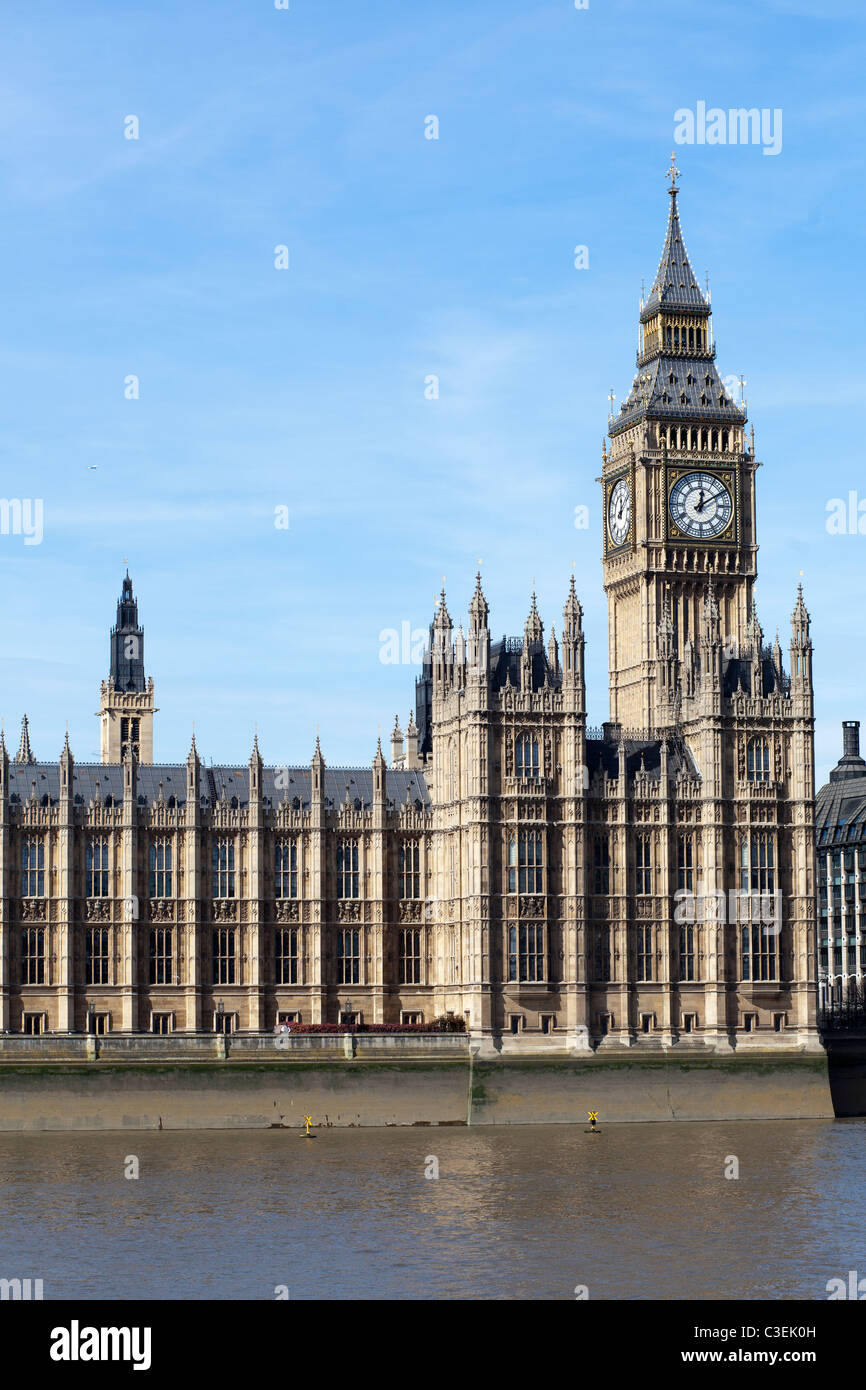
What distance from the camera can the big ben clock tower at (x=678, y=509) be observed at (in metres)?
135

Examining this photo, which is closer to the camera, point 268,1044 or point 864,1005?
point 268,1044

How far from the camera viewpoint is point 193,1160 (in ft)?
275

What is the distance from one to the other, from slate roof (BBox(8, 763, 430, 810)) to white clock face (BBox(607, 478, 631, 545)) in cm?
2683

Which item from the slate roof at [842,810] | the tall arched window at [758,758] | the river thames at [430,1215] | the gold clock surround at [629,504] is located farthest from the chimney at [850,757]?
the river thames at [430,1215]

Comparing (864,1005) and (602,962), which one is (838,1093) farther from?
(864,1005)

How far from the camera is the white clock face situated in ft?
452

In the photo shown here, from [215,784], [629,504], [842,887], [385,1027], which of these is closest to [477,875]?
[385,1027]

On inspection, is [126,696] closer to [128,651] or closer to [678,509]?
[128,651]

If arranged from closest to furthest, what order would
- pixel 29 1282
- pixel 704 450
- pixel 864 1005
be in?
pixel 29 1282, pixel 704 450, pixel 864 1005

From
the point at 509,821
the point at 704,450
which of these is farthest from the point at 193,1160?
the point at 704,450

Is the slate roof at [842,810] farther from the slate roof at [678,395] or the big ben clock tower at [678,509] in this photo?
the slate roof at [678,395]

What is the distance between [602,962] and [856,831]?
57.8m

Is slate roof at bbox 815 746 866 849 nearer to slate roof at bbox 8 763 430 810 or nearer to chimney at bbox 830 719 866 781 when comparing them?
chimney at bbox 830 719 866 781

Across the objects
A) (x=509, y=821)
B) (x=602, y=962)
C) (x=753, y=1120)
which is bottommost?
(x=753, y=1120)
